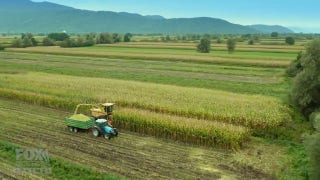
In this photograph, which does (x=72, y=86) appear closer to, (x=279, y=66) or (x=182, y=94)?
(x=182, y=94)

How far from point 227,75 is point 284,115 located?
25.1 meters

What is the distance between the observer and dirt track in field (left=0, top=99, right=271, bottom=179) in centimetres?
1795

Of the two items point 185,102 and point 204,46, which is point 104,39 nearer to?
point 204,46

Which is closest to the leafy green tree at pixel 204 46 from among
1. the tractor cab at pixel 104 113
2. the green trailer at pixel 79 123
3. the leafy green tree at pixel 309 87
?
the leafy green tree at pixel 309 87

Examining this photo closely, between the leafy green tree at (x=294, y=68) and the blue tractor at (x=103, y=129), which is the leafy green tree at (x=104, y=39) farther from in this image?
the blue tractor at (x=103, y=129)

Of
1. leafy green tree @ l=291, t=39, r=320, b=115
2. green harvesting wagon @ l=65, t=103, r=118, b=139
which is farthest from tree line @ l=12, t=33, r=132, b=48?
leafy green tree @ l=291, t=39, r=320, b=115

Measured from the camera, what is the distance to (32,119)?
2702cm

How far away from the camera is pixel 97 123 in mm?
23109

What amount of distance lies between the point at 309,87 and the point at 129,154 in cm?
1414

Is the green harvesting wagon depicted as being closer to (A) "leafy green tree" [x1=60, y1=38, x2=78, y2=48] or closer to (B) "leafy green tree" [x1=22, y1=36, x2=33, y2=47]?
(A) "leafy green tree" [x1=60, y1=38, x2=78, y2=48]

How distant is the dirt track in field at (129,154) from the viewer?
1795 centimetres

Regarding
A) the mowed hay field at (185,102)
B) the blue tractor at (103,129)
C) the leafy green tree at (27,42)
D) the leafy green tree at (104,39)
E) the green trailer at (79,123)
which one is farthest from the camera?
the leafy green tree at (104,39)
